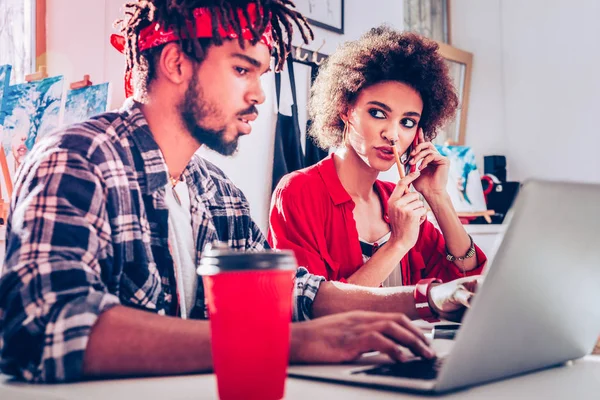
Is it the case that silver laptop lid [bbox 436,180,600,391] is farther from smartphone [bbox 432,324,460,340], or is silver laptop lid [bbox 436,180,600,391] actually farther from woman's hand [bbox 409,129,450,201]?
woman's hand [bbox 409,129,450,201]

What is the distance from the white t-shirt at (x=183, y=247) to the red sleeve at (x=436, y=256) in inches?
37.4

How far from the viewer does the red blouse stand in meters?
1.67

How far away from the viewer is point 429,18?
4082 millimetres

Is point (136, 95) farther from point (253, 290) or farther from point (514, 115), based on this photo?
point (514, 115)

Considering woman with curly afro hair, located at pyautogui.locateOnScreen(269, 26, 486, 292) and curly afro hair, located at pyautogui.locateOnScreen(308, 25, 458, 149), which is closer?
woman with curly afro hair, located at pyautogui.locateOnScreen(269, 26, 486, 292)

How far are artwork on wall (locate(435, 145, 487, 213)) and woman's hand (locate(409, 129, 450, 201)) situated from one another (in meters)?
1.53

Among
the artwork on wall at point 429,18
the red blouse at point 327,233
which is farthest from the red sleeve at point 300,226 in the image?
the artwork on wall at point 429,18

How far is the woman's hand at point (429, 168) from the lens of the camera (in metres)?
1.87

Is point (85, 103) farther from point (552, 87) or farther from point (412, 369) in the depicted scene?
point (552, 87)

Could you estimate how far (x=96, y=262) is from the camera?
770mm

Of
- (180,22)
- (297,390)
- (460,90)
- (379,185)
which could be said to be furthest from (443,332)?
(460,90)

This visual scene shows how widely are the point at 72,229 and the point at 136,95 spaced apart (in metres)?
0.37

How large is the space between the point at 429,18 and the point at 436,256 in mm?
2616

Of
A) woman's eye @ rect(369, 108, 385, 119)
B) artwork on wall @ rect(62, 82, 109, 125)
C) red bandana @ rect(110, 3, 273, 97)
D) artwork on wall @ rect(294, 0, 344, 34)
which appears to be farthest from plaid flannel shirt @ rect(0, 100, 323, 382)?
artwork on wall @ rect(294, 0, 344, 34)
